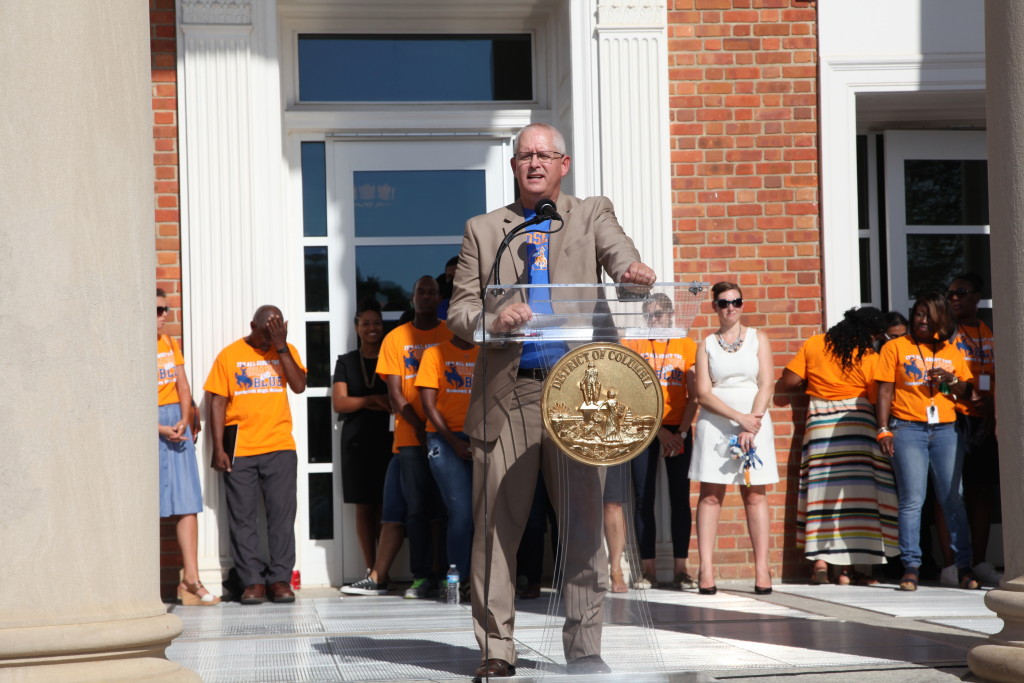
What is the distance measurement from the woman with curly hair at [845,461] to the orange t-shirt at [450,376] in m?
2.05

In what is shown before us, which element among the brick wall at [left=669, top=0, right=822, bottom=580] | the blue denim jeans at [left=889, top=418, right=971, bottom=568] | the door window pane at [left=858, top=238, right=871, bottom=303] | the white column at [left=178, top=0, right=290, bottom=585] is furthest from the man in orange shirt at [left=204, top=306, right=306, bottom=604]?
the door window pane at [left=858, top=238, right=871, bottom=303]

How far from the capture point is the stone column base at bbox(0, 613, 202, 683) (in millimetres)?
3244

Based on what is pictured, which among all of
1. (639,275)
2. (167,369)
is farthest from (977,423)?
(167,369)

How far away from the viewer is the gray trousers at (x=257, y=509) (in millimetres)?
7043

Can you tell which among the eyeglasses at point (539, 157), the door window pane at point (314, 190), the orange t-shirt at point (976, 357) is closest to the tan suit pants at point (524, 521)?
the eyeglasses at point (539, 157)

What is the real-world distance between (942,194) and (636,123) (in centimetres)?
240

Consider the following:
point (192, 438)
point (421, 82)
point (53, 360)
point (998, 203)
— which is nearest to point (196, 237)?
point (192, 438)

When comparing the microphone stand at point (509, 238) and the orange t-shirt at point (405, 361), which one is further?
the orange t-shirt at point (405, 361)

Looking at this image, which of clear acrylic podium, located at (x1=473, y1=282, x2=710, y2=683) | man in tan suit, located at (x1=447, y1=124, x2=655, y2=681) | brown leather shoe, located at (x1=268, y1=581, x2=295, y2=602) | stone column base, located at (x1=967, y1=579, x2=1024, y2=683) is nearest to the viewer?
clear acrylic podium, located at (x1=473, y1=282, x2=710, y2=683)

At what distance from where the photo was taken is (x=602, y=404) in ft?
12.4

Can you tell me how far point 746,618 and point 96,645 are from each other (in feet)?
11.8

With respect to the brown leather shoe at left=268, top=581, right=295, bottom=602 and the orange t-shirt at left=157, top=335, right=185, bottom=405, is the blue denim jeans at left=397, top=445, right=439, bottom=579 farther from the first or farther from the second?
the orange t-shirt at left=157, top=335, right=185, bottom=405

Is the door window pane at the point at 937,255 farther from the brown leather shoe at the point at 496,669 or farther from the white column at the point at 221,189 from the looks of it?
the brown leather shoe at the point at 496,669

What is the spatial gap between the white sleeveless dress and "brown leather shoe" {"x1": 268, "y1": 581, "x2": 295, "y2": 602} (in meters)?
2.45
